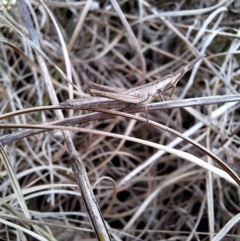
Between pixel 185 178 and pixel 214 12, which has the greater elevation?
pixel 214 12

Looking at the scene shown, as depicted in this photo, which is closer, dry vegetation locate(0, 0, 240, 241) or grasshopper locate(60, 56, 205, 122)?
grasshopper locate(60, 56, 205, 122)

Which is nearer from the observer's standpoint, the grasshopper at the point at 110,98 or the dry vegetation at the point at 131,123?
the grasshopper at the point at 110,98

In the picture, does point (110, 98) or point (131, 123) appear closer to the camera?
point (110, 98)

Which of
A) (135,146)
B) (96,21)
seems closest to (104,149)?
(135,146)

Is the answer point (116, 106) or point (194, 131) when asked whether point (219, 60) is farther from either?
point (116, 106)

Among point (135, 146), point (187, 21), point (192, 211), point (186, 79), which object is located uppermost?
point (187, 21)

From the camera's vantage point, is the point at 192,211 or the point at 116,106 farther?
the point at 192,211

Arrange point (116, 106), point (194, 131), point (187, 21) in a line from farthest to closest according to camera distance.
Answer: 1. point (187, 21)
2. point (194, 131)
3. point (116, 106)

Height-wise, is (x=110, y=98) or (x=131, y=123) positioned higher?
(x=110, y=98)
